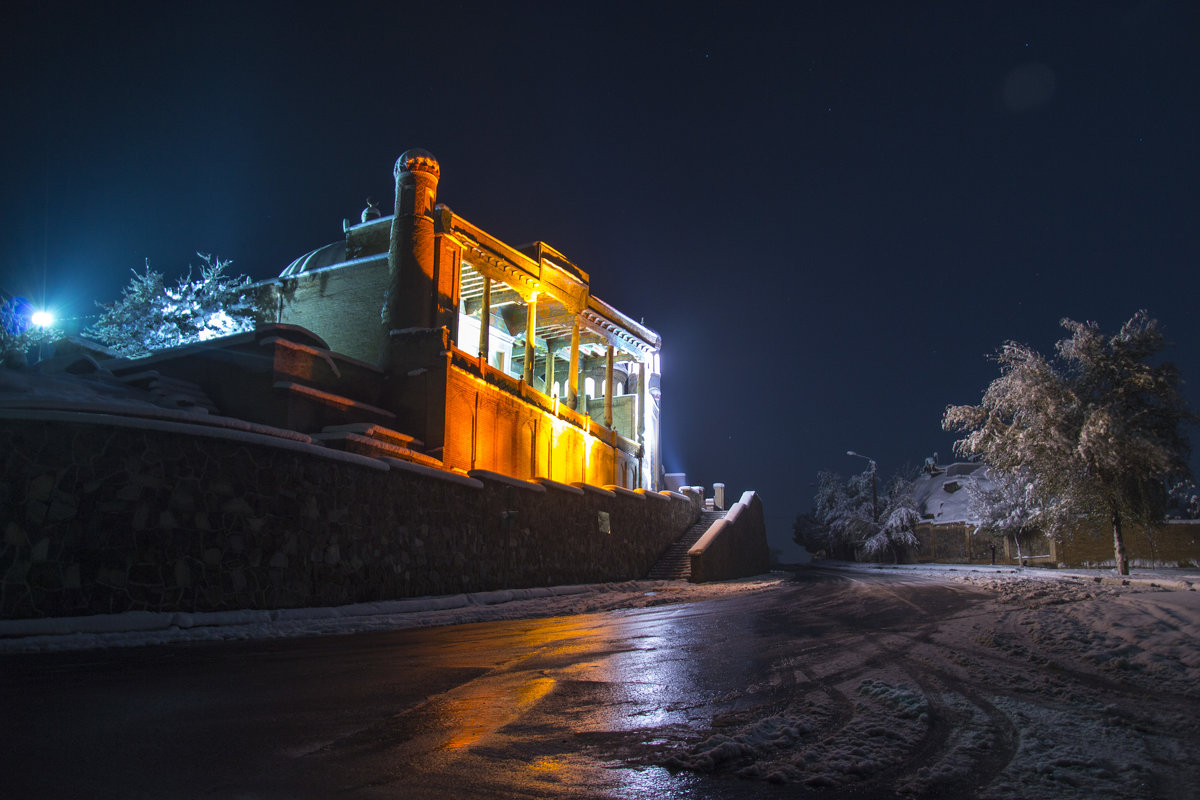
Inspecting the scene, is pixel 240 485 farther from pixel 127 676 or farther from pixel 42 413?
pixel 127 676

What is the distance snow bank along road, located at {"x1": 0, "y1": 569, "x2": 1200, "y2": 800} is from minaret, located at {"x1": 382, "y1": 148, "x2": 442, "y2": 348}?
1980 cm

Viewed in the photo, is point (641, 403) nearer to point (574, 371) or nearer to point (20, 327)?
point (574, 371)

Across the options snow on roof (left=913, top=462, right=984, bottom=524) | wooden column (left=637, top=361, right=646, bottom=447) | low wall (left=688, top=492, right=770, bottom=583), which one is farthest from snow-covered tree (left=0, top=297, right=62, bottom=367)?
snow on roof (left=913, top=462, right=984, bottom=524)

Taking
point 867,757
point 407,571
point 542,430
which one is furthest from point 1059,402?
point 867,757

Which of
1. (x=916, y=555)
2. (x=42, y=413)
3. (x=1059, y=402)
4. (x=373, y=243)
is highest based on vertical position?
(x=373, y=243)

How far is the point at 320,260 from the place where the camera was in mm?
32750

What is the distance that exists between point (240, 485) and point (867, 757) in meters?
10.4

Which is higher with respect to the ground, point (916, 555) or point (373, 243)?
point (373, 243)

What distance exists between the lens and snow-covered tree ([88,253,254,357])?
35406 mm

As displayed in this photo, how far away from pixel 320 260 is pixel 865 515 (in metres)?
44.7

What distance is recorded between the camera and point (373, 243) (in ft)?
104

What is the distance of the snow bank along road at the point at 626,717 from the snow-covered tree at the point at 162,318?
31.7 metres

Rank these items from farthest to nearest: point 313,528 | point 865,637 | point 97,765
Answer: point 313,528, point 865,637, point 97,765

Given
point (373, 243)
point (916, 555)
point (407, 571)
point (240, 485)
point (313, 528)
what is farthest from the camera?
point (916, 555)
